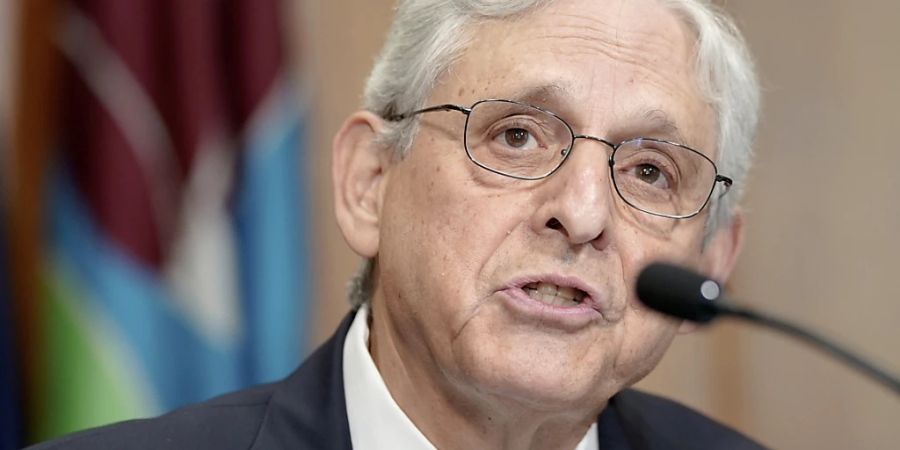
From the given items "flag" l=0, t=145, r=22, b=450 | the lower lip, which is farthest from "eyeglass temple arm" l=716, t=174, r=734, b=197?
"flag" l=0, t=145, r=22, b=450

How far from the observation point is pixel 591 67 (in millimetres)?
1879

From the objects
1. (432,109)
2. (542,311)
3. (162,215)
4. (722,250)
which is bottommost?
(162,215)

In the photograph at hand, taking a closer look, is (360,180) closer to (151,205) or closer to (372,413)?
(372,413)

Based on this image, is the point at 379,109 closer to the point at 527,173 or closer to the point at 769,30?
the point at 527,173

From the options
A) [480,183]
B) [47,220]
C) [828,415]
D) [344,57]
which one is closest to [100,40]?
[47,220]

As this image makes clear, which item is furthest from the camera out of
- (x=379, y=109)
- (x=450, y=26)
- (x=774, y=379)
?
(x=774, y=379)

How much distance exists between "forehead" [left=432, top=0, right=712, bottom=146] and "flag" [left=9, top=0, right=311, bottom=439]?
1.02 metres

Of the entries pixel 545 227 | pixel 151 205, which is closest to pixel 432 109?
pixel 545 227

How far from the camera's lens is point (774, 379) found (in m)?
3.53

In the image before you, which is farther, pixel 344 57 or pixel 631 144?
pixel 344 57

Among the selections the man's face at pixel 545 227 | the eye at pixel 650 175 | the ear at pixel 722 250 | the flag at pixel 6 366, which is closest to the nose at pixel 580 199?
the man's face at pixel 545 227

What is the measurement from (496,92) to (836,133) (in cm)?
183

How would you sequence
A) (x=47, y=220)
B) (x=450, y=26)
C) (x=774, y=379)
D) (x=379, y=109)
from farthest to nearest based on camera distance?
(x=774, y=379), (x=47, y=220), (x=379, y=109), (x=450, y=26)

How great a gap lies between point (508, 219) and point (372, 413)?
425 mm
